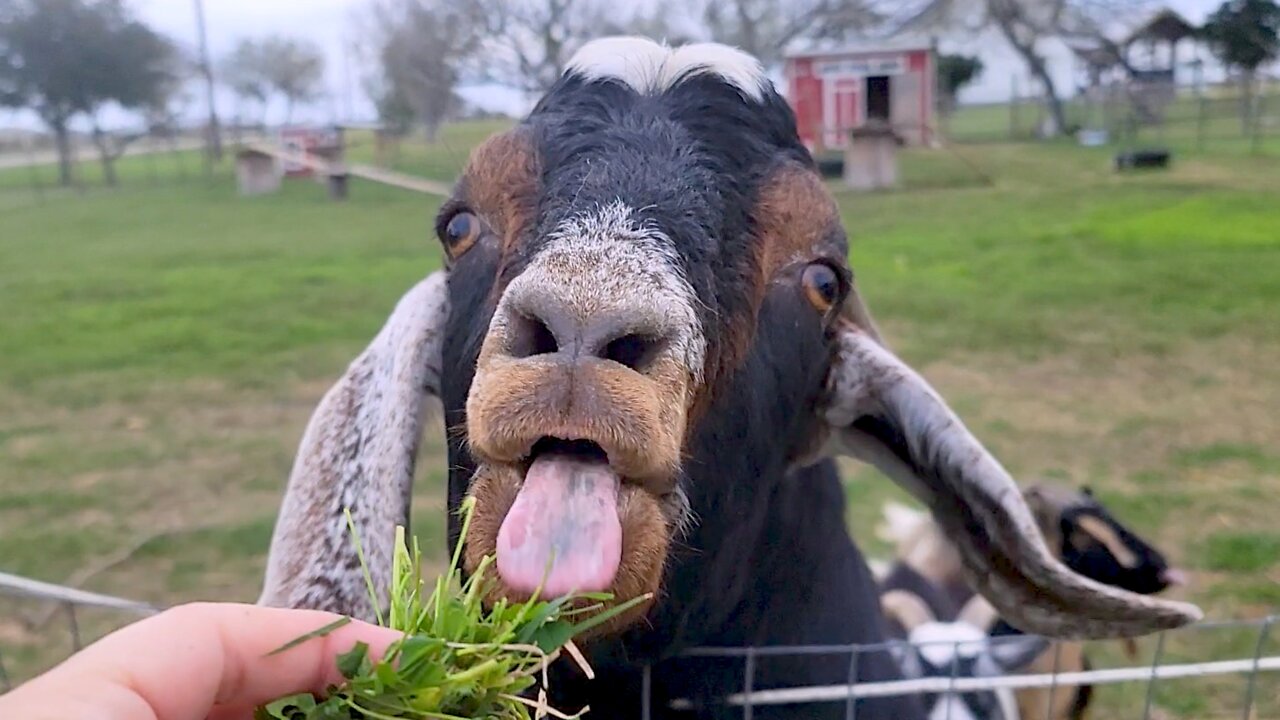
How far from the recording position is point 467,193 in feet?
8.29

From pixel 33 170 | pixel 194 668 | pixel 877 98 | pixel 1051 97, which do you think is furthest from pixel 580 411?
pixel 33 170

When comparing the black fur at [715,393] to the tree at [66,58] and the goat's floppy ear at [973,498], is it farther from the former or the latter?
the tree at [66,58]

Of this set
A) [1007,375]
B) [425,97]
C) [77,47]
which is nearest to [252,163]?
[77,47]

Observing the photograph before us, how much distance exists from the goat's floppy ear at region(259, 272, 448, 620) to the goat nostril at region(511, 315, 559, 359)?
2.56 feet

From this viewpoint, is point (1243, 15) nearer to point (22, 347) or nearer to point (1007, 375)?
point (1007, 375)

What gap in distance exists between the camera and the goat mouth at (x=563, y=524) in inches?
68.6

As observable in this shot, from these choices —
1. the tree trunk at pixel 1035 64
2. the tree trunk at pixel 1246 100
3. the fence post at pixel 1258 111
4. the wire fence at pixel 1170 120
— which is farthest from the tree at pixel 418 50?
the tree trunk at pixel 1035 64

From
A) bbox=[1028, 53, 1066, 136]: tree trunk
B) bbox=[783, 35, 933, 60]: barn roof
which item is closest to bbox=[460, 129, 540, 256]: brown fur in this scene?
bbox=[783, 35, 933, 60]: barn roof

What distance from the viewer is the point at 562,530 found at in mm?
1794

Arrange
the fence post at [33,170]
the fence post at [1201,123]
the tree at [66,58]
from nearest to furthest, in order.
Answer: the fence post at [1201,123]
the fence post at [33,170]
the tree at [66,58]

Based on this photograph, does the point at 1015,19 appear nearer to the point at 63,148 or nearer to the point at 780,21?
the point at 780,21

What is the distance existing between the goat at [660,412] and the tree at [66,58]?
40887 mm

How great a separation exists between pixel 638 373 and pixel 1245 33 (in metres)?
35.0

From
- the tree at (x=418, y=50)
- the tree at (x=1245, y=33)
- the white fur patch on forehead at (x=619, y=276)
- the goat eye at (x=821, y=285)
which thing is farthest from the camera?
the tree at (x=1245, y=33)
